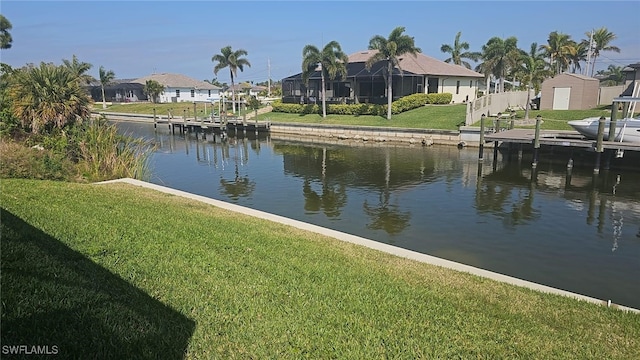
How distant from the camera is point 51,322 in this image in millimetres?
3811

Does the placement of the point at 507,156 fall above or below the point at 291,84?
below

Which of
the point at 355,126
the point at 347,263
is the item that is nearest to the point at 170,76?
the point at 355,126

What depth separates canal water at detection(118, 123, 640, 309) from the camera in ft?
35.4

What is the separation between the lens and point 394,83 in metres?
45.5

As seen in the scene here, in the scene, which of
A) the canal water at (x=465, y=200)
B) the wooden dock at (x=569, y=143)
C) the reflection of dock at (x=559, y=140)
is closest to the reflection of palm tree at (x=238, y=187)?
the canal water at (x=465, y=200)

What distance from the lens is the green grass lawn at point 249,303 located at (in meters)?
3.97

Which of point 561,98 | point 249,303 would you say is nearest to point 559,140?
point 561,98

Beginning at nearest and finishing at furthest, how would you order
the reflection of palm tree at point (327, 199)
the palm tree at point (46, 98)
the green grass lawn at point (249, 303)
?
the green grass lawn at point (249, 303) → the palm tree at point (46, 98) → the reflection of palm tree at point (327, 199)

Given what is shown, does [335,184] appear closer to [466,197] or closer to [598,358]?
[466,197]

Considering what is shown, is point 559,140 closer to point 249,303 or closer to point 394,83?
point 249,303

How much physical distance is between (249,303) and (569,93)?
40616 mm

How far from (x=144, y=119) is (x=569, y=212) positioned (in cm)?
5570

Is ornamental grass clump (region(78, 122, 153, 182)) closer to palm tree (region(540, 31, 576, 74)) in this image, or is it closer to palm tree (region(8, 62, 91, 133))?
palm tree (region(8, 62, 91, 133))

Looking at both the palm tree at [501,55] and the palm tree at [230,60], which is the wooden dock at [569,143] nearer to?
the palm tree at [501,55]
